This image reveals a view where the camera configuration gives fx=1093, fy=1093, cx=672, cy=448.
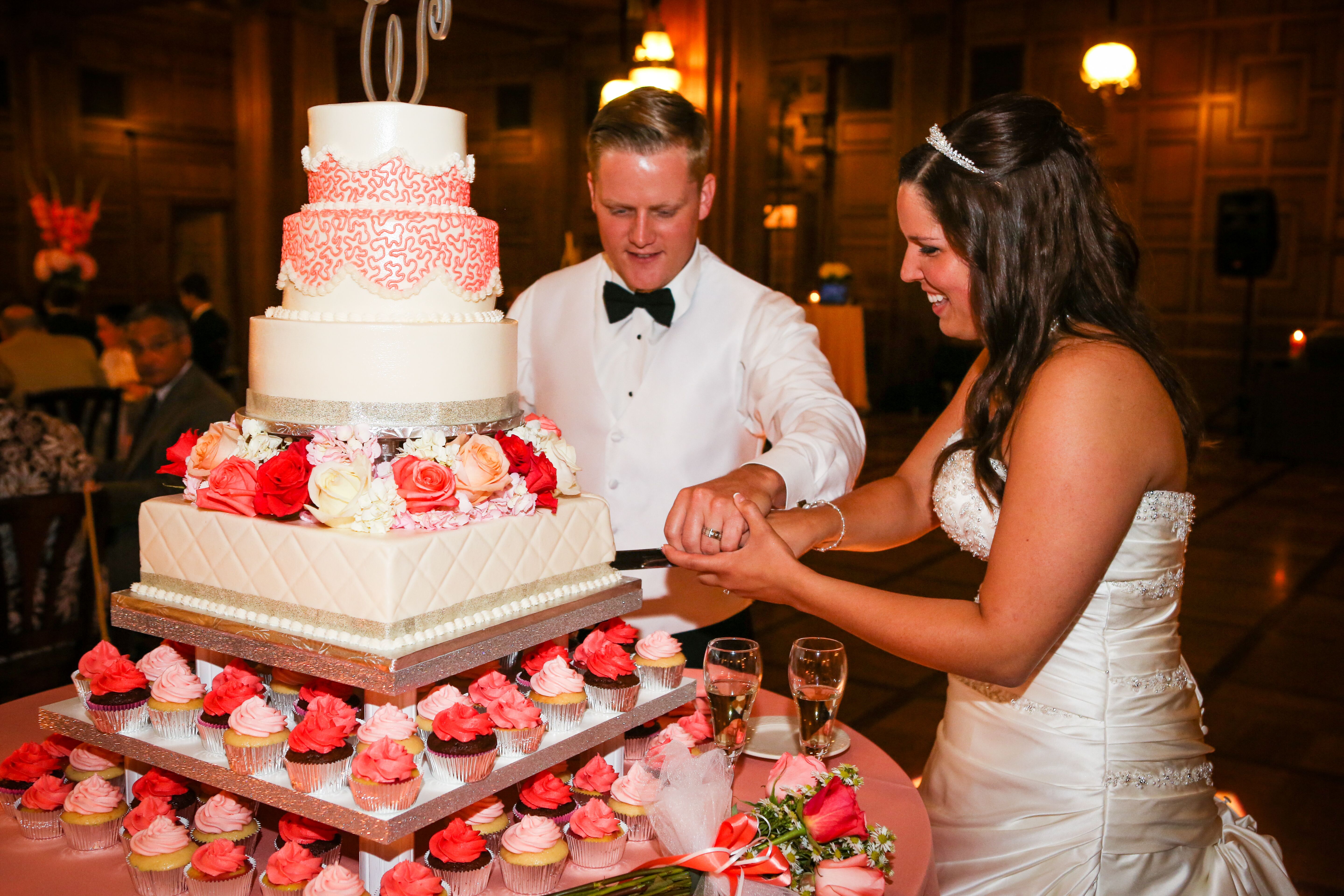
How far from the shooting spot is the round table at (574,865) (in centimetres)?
161

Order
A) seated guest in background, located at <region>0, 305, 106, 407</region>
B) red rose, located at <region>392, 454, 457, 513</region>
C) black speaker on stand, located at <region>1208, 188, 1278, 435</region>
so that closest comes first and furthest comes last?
1. red rose, located at <region>392, 454, 457, 513</region>
2. seated guest in background, located at <region>0, 305, 106, 407</region>
3. black speaker on stand, located at <region>1208, 188, 1278, 435</region>

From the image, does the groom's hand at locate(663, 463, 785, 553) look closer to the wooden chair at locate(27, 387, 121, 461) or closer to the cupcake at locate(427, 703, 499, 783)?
the cupcake at locate(427, 703, 499, 783)

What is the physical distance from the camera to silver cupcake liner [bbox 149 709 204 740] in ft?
5.53

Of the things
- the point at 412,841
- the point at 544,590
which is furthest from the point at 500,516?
the point at 412,841

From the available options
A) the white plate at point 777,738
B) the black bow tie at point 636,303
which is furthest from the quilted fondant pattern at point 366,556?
the black bow tie at point 636,303

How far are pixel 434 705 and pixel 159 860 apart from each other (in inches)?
17.2

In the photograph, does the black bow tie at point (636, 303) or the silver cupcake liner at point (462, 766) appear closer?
the silver cupcake liner at point (462, 766)

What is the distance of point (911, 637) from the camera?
1842mm

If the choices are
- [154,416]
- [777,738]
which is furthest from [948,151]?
[154,416]

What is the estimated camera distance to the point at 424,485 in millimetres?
1612

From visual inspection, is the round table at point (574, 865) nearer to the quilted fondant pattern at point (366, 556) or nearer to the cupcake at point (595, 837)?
the cupcake at point (595, 837)

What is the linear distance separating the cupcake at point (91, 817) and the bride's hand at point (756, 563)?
98 centimetres

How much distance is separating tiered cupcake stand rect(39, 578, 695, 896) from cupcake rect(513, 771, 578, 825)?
68mm

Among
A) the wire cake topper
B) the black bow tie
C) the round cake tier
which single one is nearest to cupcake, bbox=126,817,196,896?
the round cake tier
